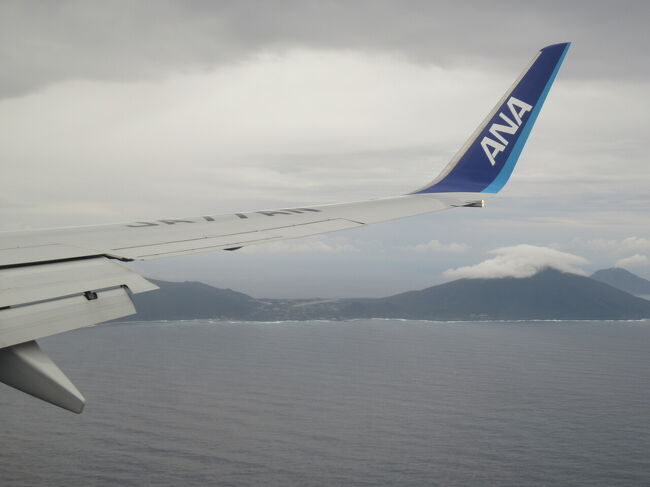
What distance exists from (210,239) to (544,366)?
173 m

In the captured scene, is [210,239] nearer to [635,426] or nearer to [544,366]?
[635,426]

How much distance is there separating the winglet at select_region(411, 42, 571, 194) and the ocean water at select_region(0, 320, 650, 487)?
309ft

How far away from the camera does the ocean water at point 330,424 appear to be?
315 feet

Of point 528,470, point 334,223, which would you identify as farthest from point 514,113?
point 528,470

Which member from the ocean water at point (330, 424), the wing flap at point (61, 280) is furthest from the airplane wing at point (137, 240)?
the ocean water at point (330, 424)

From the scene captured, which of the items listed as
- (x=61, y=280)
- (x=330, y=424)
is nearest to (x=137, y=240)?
(x=61, y=280)

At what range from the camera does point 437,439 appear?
109 meters

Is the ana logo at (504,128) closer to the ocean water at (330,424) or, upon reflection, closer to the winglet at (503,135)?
the winglet at (503,135)

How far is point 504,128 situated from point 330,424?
112732 mm

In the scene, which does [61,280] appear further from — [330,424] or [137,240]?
[330,424]

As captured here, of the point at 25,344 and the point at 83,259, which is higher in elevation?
the point at 83,259

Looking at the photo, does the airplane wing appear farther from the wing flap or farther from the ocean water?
the ocean water

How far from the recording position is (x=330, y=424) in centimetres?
11462

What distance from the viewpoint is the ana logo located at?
1023 centimetres
